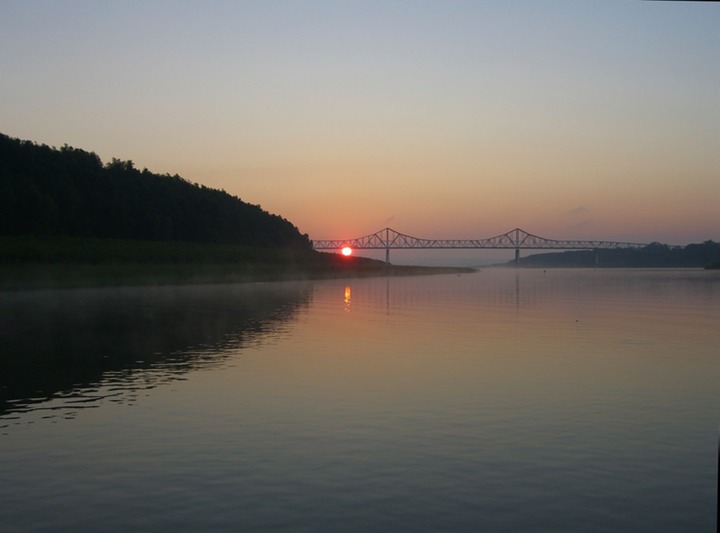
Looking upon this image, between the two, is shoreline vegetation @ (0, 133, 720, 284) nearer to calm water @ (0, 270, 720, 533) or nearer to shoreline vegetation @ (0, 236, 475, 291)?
shoreline vegetation @ (0, 236, 475, 291)

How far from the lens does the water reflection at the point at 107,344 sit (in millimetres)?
17656

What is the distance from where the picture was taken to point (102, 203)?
102m

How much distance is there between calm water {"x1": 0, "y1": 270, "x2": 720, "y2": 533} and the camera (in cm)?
980

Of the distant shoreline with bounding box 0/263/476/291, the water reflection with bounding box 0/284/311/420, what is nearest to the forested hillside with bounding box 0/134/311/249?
the distant shoreline with bounding box 0/263/476/291

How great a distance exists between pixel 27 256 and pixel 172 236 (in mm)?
43426

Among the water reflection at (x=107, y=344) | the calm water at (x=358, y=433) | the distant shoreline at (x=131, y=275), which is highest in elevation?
the distant shoreline at (x=131, y=275)

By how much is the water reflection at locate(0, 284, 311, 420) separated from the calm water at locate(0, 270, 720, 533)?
0.15 m

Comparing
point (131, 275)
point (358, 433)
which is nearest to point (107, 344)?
point (358, 433)

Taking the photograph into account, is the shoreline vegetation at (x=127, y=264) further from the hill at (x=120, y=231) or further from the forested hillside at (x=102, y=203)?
the forested hillside at (x=102, y=203)

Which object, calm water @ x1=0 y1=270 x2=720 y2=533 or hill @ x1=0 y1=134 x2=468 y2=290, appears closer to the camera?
calm water @ x1=0 y1=270 x2=720 y2=533

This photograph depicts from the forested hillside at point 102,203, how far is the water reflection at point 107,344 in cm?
3424

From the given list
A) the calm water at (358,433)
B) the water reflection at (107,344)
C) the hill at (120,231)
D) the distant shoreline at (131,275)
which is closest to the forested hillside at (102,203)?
the hill at (120,231)

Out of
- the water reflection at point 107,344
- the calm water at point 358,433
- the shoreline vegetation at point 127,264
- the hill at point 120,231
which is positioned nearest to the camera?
the calm water at point 358,433

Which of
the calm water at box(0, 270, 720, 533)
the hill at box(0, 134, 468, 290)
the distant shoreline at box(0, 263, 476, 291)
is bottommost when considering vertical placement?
the calm water at box(0, 270, 720, 533)
